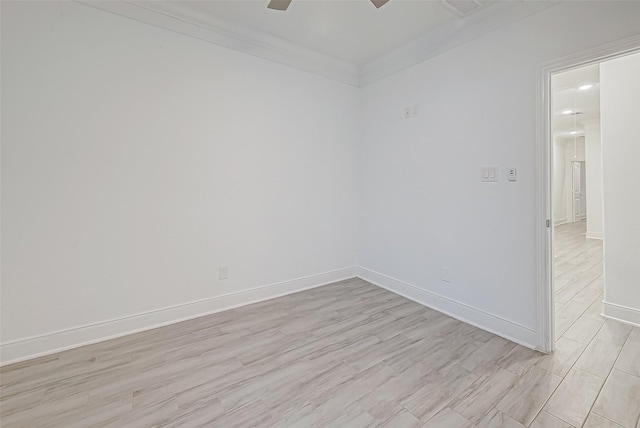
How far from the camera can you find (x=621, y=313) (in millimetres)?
2582

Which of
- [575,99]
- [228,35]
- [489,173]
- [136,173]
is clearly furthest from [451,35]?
[575,99]

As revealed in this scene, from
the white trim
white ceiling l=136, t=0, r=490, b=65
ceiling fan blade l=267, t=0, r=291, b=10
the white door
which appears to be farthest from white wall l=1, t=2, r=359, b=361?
the white door

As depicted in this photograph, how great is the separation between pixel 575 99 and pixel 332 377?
6.50m

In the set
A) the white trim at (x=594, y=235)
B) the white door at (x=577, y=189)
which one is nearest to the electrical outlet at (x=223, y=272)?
the white trim at (x=594, y=235)

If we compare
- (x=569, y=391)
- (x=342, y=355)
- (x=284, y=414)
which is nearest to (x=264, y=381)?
(x=284, y=414)

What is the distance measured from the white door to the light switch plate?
948cm

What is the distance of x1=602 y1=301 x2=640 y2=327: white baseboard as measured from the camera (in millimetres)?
2514

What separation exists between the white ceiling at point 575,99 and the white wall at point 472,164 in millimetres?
594

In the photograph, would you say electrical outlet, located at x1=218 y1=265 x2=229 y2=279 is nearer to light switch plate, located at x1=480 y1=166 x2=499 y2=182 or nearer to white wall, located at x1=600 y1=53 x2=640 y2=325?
light switch plate, located at x1=480 y1=166 x2=499 y2=182

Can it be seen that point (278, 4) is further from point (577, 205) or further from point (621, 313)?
point (577, 205)

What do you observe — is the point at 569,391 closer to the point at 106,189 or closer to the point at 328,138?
the point at 328,138

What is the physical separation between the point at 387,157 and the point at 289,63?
1.59m

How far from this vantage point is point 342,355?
6.90ft

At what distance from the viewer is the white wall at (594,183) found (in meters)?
6.46
